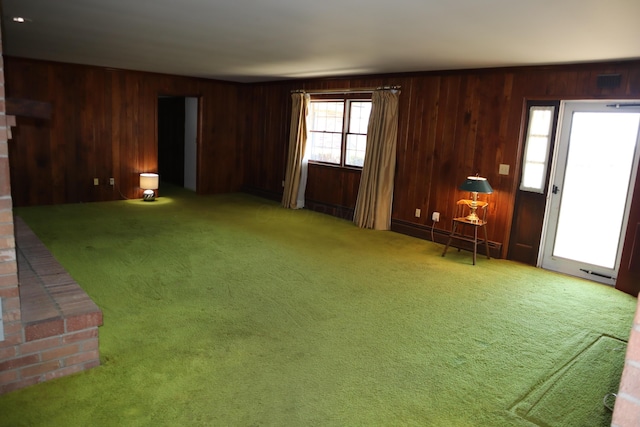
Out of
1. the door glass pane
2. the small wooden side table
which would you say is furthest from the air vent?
the small wooden side table

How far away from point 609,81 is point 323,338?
152 inches

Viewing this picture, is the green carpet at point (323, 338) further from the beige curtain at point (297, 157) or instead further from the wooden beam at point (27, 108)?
the beige curtain at point (297, 157)

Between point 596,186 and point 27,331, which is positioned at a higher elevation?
point 596,186

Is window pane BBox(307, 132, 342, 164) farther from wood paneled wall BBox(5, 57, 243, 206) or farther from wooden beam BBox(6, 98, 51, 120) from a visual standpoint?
wooden beam BBox(6, 98, 51, 120)

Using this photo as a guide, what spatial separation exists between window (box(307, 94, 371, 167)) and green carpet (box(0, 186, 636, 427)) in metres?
2.07

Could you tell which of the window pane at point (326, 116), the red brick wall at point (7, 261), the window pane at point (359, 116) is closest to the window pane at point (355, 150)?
the window pane at point (359, 116)

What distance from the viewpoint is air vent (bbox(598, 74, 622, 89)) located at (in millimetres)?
4391

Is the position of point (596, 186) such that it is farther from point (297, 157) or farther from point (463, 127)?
point (297, 157)

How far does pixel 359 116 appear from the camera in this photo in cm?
700

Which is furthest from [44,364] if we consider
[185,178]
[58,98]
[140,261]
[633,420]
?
[185,178]

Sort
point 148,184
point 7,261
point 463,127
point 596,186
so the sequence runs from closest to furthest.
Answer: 1. point 7,261
2. point 596,186
3. point 463,127
4. point 148,184

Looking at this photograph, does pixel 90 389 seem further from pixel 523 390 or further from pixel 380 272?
pixel 380 272

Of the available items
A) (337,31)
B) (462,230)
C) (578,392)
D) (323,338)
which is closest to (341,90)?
(462,230)

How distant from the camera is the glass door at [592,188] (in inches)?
177
